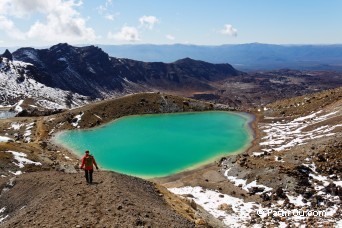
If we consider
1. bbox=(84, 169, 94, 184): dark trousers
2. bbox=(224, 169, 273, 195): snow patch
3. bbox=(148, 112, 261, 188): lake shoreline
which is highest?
bbox=(84, 169, 94, 184): dark trousers

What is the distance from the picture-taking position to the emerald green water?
6762cm

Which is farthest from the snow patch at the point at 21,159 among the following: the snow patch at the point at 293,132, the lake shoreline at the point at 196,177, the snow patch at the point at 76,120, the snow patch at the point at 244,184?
the snow patch at the point at 293,132

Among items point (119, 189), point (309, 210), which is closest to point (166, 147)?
point (309, 210)

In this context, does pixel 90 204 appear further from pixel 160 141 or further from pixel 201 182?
pixel 160 141

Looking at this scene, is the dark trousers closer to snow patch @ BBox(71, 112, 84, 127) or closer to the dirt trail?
the dirt trail

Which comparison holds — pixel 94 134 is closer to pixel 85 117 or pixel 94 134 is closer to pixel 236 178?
pixel 85 117

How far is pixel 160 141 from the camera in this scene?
83625 mm

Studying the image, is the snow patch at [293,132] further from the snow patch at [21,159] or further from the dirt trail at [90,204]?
the dirt trail at [90,204]

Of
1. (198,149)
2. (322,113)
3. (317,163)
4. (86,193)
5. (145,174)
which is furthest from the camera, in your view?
(322,113)

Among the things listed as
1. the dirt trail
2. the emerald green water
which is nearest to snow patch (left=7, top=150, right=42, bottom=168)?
the emerald green water

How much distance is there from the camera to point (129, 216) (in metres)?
24.7

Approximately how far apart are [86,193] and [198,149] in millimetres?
49345

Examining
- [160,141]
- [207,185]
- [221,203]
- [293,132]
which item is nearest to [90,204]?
[221,203]

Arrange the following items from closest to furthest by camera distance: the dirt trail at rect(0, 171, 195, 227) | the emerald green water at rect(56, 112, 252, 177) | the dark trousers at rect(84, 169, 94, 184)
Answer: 1. the dirt trail at rect(0, 171, 195, 227)
2. the dark trousers at rect(84, 169, 94, 184)
3. the emerald green water at rect(56, 112, 252, 177)
